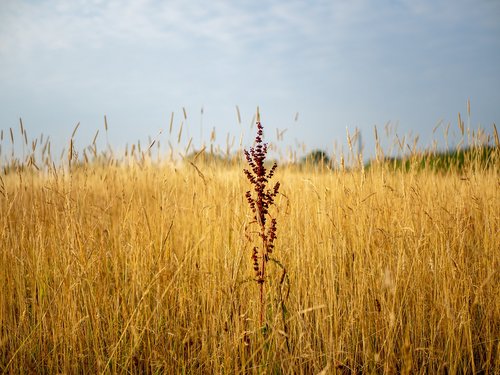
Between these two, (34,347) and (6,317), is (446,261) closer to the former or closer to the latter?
(34,347)

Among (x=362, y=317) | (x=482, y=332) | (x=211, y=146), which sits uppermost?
(x=211, y=146)

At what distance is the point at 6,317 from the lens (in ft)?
8.30

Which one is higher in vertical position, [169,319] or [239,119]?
[239,119]

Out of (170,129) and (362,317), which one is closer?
(362,317)

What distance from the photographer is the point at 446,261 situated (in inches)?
93.1

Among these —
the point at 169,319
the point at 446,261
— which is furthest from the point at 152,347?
the point at 446,261

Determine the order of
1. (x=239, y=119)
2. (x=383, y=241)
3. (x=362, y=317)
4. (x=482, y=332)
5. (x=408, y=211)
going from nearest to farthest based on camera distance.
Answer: (x=362, y=317) < (x=482, y=332) < (x=383, y=241) < (x=408, y=211) < (x=239, y=119)

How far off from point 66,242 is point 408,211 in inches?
97.1

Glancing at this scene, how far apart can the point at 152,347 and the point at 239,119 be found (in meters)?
1.79

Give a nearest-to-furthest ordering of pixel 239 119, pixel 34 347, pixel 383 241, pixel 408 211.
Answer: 1. pixel 34 347
2. pixel 383 241
3. pixel 408 211
4. pixel 239 119

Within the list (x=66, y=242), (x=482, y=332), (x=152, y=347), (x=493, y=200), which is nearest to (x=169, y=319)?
(x=152, y=347)

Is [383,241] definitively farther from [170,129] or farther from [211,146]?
[170,129]

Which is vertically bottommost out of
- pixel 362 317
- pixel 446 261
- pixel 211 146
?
pixel 362 317

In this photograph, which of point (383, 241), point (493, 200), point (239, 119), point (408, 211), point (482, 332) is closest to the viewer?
point (482, 332)
